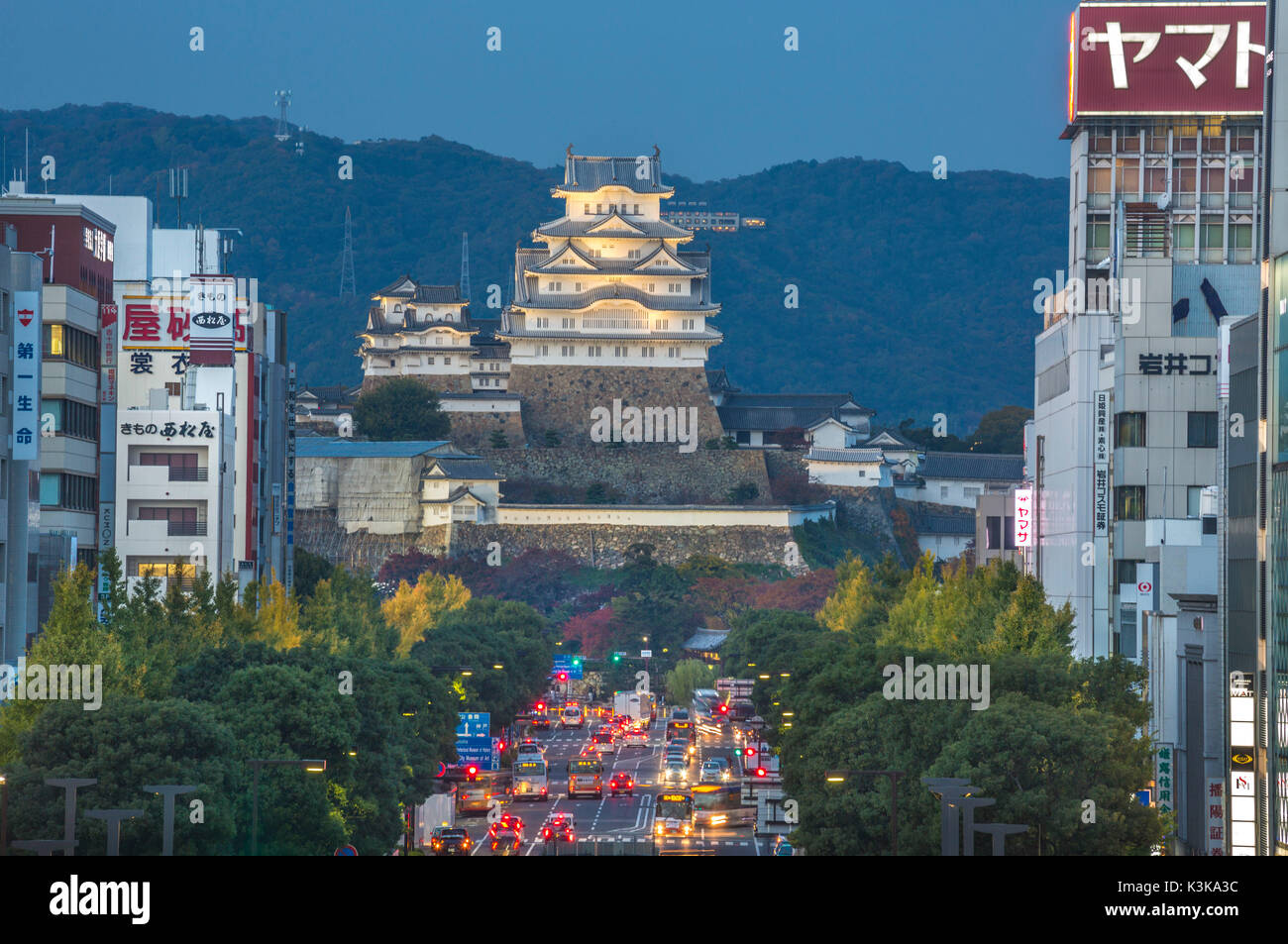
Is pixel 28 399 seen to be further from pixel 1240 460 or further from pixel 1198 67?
pixel 1198 67

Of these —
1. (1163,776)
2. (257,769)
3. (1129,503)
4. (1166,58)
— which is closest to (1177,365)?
(1129,503)

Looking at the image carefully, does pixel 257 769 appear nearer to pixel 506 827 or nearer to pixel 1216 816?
pixel 1216 816

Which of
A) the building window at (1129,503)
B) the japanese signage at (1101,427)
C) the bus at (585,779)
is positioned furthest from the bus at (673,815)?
the japanese signage at (1101,427)

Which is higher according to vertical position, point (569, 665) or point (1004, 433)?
point (1004, 433)

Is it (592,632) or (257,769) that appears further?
(592,632)

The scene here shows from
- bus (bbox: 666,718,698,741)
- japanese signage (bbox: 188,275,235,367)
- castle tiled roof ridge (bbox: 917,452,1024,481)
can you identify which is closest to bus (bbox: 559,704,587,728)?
bus (bbox: 666,718,698,741)
